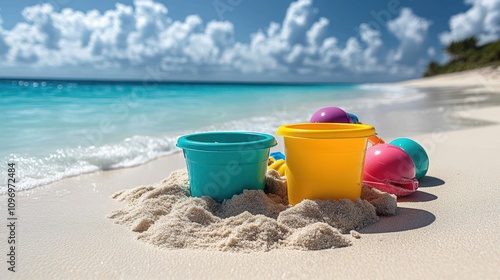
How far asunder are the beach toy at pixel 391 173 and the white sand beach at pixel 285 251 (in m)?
0.11

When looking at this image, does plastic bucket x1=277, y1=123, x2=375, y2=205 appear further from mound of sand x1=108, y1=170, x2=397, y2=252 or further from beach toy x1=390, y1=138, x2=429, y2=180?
beach toy x1=390, y1=138, x2=429, y2=180

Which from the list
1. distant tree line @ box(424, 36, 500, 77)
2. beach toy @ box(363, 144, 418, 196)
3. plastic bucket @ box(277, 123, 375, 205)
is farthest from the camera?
distant tree line @ box(424, 36, 500, 77)

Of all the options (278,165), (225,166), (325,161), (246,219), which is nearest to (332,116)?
(278,165)

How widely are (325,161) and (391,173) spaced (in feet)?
2.53

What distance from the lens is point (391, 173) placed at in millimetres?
3312

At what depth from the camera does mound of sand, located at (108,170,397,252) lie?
94.9 inches

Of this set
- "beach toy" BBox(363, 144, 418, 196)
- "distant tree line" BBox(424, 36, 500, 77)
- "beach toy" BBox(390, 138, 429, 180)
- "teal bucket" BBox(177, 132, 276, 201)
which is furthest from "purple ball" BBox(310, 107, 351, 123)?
"distant tree line" BBox(424, 36, 500, 77)

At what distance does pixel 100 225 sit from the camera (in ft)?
9.26

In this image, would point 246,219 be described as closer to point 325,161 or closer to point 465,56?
point 325,161

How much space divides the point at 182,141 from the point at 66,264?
3.60ft

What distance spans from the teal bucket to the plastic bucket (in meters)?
0.22

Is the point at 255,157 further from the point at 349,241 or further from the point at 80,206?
the point at 80,206

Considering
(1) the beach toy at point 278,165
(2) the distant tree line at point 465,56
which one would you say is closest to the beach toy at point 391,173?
(1) the beach toy at point 278,165

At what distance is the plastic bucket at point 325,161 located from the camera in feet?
9.11
